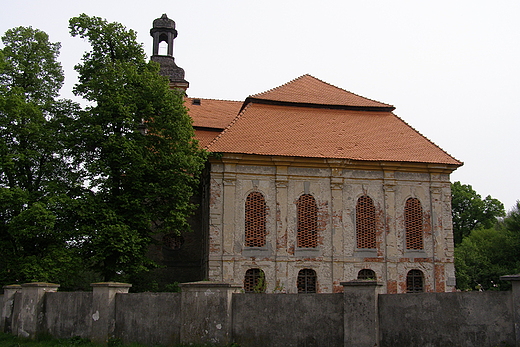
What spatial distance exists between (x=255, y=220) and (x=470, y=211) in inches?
1106

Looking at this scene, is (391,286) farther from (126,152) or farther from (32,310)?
(32,310)

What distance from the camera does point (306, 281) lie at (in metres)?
22.2

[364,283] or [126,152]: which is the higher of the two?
[126,152]

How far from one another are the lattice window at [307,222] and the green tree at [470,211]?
2509cm

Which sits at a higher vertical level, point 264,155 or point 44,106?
point 44,106

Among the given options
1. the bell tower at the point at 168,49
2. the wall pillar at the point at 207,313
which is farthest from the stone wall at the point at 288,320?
the bell tower at the point at 168,49

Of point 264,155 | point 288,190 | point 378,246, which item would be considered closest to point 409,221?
point 378,246

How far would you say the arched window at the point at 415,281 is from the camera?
22812 millimetres

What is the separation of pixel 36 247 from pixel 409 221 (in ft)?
50.6

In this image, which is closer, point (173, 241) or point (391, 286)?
point (391, 286)

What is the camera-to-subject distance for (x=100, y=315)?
13133 mm

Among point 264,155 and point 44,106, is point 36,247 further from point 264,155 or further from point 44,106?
point 264,155

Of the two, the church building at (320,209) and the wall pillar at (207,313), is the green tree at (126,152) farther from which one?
the wall pillar at (207,313)

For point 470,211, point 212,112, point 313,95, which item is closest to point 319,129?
point 313,95
